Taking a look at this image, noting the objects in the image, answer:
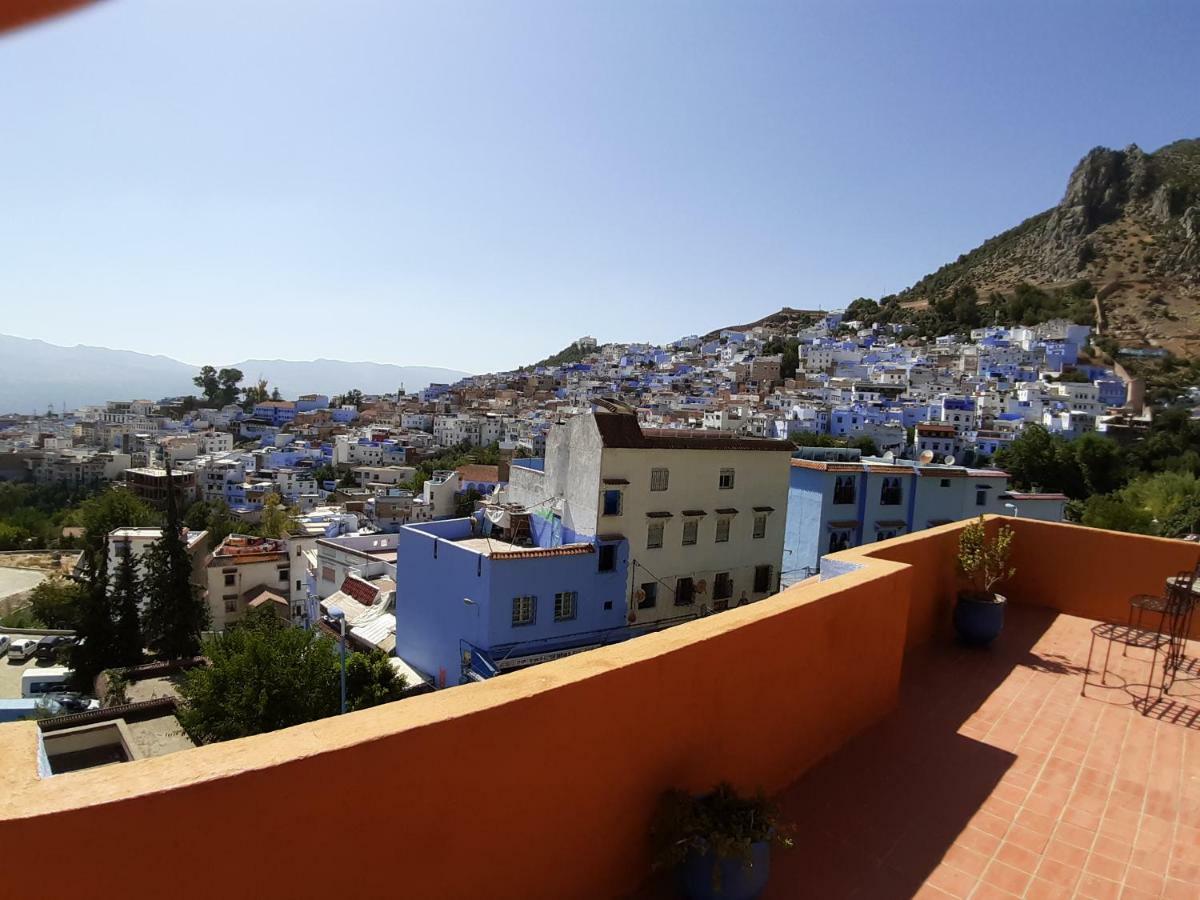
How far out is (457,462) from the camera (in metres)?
70.9

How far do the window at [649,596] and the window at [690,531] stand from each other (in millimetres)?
1322

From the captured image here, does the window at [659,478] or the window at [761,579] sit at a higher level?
the window at [659,478]

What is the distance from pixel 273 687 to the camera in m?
14.5

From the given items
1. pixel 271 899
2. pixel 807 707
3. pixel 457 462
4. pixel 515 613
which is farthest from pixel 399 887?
pixel 457 462

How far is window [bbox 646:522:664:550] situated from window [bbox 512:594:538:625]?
335 cm

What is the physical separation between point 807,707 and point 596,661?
1276 millimetres

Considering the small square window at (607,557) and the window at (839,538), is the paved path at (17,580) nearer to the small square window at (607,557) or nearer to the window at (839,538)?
the small square window at (607,557)

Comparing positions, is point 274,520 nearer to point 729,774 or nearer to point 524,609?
point 524,609

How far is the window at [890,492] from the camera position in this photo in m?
19.1

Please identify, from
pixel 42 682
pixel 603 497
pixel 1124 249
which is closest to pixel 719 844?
pixel 603 497

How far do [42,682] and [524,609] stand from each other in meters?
24.9

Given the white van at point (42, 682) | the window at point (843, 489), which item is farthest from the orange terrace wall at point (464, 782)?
the white van at point (42, 682)

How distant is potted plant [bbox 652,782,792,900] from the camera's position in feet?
6.75

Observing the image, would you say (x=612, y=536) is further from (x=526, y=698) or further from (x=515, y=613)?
(x=526, y=698)
